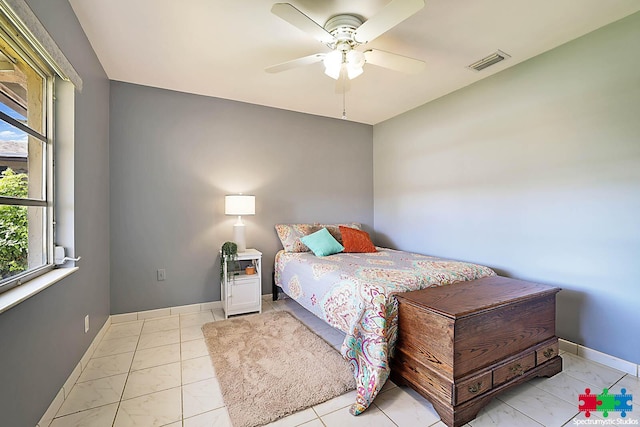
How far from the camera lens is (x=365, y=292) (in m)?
1.92

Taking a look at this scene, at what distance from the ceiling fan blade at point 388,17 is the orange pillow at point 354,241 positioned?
86.6 inches

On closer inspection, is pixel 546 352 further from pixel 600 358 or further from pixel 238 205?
pixel 238 205

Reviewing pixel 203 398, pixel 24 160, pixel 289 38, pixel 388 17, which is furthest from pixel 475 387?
pixel 24 160

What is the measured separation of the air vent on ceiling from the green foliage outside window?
3372 millimetres

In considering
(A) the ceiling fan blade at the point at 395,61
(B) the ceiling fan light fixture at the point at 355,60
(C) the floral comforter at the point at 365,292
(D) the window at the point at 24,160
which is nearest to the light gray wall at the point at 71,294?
(D) the window at the point at 24,160

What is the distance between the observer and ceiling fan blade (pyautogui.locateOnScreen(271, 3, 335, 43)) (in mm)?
1495

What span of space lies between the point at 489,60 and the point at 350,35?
1398 millimetres

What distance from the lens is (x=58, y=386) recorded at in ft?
5.34

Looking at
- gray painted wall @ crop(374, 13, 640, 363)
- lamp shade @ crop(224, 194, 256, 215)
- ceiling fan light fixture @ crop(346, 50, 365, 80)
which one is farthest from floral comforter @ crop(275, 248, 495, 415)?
ceiling fan light fixture @ crop(346, 50, 365, 80)

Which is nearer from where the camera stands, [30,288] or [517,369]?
[30,288]

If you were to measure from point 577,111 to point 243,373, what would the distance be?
10.6ft

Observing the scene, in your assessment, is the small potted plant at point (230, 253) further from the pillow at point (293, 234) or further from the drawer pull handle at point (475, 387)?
the drawer pull handle at point (475, 387)

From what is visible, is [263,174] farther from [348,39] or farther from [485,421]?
[485,421]

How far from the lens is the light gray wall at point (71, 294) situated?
1.23 m
